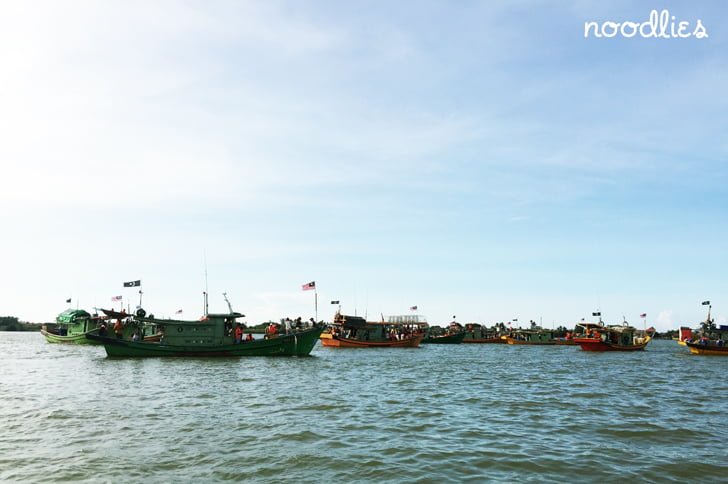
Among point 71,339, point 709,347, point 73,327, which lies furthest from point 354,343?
point 709,347

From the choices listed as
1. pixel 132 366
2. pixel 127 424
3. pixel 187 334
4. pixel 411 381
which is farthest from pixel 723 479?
pixel 187 334

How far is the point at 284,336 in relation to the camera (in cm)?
4003

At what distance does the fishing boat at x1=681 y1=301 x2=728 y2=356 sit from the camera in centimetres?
5412

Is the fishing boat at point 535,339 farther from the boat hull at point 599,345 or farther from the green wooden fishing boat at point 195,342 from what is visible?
the green wooden fishing boat at point 195,342

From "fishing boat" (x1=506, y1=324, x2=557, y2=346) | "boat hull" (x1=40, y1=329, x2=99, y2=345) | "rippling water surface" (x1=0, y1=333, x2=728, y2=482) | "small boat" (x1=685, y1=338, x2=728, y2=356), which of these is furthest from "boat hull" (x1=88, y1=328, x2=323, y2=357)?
"fishing boat" (x1=506, y1=324, x2=557, y2=346)

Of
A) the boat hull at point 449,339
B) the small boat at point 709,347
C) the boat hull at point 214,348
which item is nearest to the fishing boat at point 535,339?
the boat hull at point 449,339

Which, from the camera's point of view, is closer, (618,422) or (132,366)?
(618,422)

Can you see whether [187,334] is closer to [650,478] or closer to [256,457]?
[256,457]

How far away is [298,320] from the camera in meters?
42.8

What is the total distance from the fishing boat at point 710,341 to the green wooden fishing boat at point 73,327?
219 ft

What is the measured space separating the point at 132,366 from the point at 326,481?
26715 mm

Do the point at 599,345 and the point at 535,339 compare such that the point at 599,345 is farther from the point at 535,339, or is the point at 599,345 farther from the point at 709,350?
the point at 535,339

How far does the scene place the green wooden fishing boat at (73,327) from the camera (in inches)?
2560

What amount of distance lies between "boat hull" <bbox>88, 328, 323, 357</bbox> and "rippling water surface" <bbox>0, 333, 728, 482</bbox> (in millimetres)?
9593
